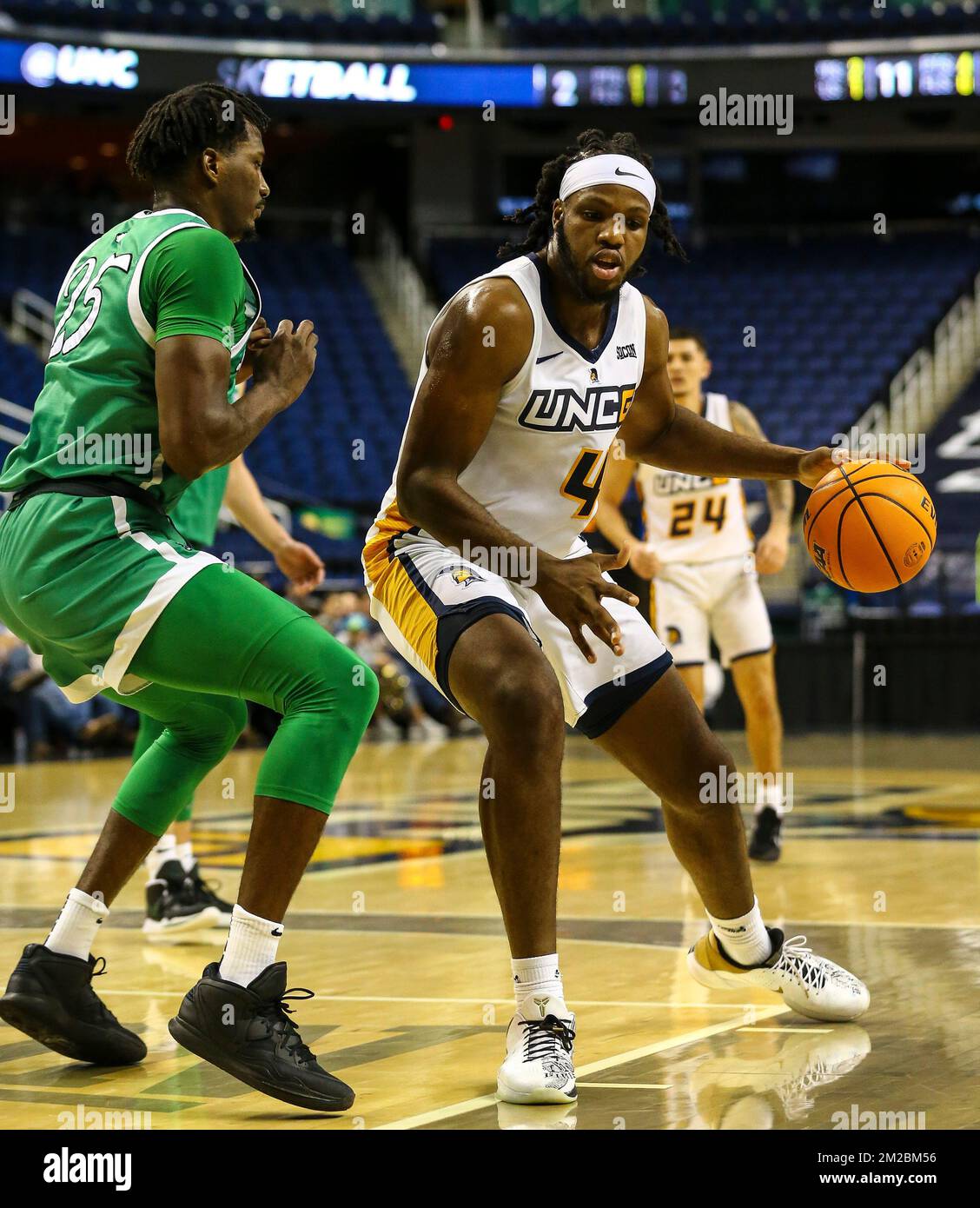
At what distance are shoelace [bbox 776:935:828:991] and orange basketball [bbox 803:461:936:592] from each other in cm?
90

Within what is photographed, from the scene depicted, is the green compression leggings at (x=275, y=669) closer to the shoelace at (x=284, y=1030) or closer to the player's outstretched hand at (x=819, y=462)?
the shoelace at (x=284, y=1030)

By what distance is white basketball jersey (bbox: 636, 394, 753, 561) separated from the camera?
25.3 feet

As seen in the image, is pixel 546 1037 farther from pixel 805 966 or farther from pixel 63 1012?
pixel 63 1012

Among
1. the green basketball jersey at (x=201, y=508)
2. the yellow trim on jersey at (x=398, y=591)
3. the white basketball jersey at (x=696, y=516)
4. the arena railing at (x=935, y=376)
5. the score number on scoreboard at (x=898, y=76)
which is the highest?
the score number on scoreboard at (x=898, y=76)

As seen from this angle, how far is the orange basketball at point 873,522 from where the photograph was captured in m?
4.15

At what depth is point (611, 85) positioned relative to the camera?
843 inches

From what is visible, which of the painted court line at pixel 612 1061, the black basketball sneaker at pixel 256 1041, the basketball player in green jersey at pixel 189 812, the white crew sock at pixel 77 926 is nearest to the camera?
the painted court line at pixel 612 1061

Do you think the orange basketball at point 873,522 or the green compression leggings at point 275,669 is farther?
the orange basketball at point 873,522

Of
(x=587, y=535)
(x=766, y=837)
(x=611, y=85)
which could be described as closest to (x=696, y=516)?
(x=766, y=837)

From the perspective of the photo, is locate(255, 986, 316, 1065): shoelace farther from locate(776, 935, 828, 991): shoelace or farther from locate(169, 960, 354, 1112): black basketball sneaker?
locate(776, 935, 828, 991): shoelace

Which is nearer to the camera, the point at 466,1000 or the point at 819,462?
the point at 819,462

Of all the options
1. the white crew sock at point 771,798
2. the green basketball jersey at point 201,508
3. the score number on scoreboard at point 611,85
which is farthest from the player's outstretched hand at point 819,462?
the score number on scoreboard at point 611,85

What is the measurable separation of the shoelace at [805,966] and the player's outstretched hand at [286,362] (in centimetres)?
171

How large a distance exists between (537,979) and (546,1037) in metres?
0.12
